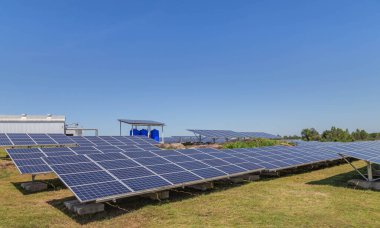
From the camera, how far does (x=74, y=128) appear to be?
59.0 metres

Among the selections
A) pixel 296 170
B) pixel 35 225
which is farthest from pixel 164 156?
pixel 296 170

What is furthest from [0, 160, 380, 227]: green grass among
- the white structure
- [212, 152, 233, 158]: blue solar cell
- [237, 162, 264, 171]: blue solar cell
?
the white structure

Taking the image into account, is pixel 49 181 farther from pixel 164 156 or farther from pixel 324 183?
pixel 324 183

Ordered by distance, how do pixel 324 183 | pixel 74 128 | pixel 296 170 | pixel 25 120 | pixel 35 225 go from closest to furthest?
pixel 35 225
pixel 324 183
pixel 296 170
pixel 25 120
pixel 74 128

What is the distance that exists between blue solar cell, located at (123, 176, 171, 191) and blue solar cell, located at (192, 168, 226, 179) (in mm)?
2597

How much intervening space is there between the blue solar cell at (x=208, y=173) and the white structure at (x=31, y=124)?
42.4 meters

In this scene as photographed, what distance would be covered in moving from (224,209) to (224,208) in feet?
0.49

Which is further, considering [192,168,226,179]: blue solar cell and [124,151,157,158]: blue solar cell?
[124,151,157,158]: blue solar cell

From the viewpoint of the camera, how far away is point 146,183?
42.1ft

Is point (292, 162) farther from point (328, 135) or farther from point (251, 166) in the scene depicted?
point (328, 135)

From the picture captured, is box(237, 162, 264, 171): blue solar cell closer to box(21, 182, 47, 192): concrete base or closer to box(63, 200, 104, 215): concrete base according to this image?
box(63, 200, 104, 215): concrete base

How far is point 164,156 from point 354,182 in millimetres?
10765

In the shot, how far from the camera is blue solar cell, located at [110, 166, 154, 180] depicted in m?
13.1

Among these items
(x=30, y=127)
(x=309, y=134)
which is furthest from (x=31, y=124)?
(x=309, y=134)
